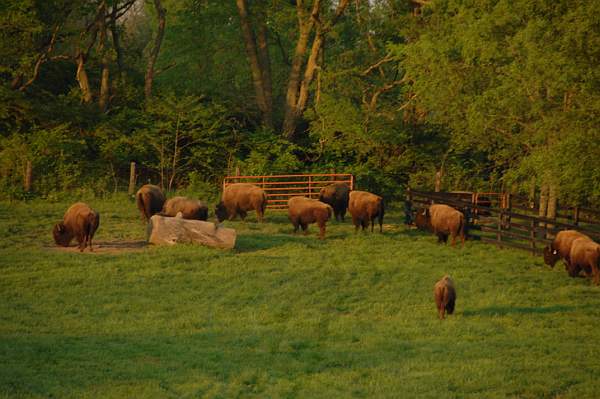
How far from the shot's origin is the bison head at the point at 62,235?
819 inches

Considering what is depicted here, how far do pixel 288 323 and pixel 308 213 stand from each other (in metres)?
9.93

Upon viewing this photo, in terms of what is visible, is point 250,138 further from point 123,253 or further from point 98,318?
point 98,318

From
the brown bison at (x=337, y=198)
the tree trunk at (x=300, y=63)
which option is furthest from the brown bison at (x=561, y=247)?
the tree trunk at (x=300, y=63)

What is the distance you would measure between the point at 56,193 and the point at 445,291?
1968cm

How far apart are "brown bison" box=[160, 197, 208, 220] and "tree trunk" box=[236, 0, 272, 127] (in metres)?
15.9

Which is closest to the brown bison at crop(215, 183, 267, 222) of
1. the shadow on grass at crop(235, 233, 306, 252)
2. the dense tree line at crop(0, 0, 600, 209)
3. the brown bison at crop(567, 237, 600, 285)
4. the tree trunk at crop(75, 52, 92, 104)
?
the shadow on grass at crop(235, 233, 306, 252)

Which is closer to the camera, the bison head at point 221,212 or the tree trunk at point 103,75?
the bison head at point 221,212

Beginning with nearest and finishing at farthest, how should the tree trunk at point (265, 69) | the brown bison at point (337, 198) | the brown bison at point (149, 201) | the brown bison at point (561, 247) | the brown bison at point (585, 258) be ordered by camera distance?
the brown bison at point (585, 258)
the brown bison at point (561, 247)
the brown bison at point (149, 201)
the brown bison at point (337, 198)
the tree trunk at point (265, 69)

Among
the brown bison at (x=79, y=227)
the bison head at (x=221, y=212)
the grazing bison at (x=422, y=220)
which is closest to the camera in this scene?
the brown bison at (x=79, y=227)

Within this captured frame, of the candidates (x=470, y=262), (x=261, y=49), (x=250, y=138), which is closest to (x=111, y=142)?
(x=250, y=138)

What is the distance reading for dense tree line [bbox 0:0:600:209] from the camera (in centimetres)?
2574

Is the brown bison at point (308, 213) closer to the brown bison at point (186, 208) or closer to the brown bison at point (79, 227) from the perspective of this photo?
the brown bison at point (186, 208)

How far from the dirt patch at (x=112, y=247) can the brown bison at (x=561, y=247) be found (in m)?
10.7

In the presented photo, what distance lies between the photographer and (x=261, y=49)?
40.9 m
